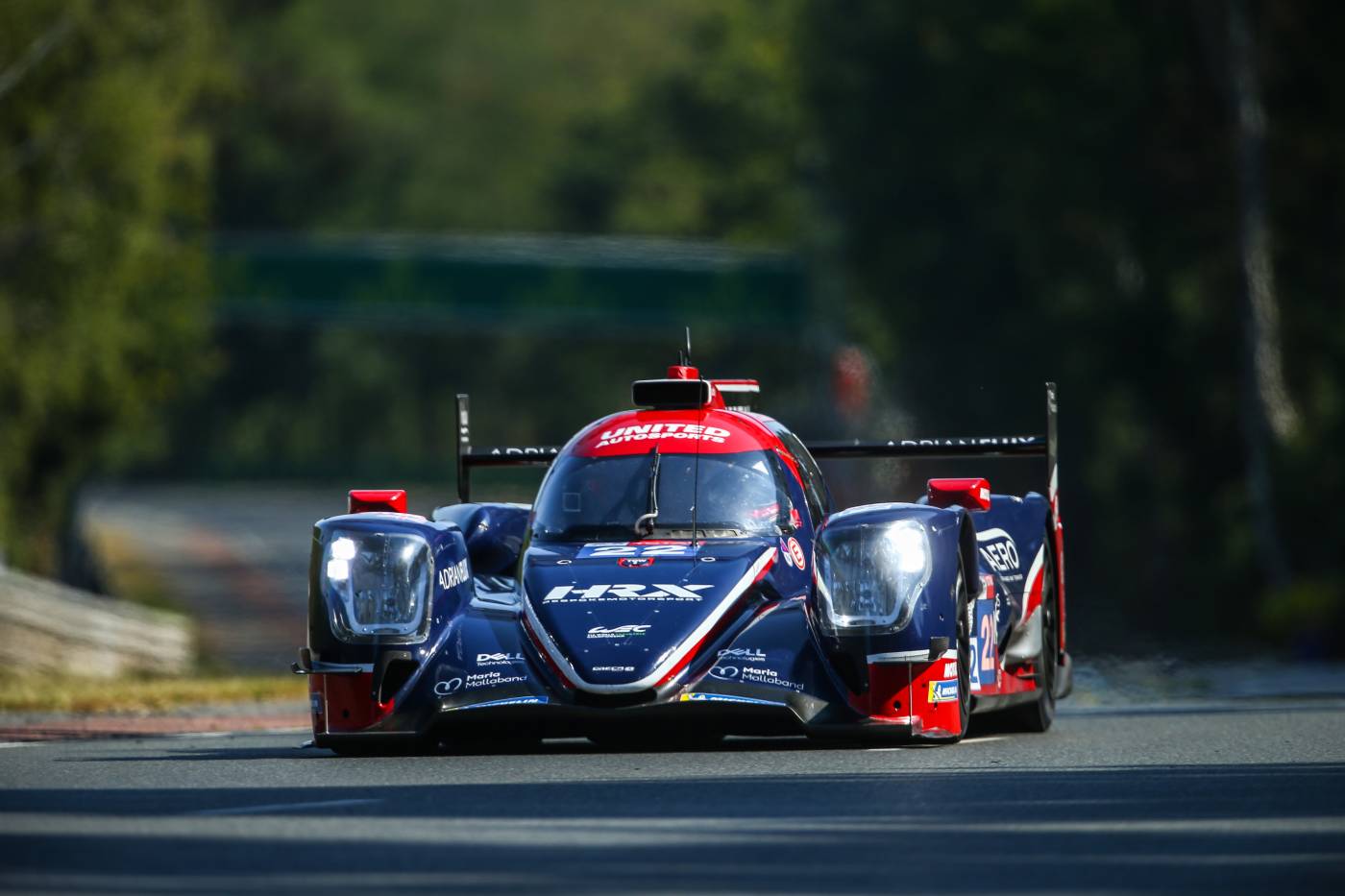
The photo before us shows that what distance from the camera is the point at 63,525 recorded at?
45188 millimetres

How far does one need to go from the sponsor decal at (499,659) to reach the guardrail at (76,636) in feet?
42.2

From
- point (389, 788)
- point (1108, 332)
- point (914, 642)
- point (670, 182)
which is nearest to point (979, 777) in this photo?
point (914, 642)

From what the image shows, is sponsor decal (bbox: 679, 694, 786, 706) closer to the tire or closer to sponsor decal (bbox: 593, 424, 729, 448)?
sponsor decal (bbox: 593, 424, 729, 448)

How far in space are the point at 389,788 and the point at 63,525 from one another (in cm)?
3661

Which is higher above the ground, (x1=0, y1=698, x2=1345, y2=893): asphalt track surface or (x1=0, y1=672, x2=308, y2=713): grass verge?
(x1=0, y1=672, x2=308, y2=713): grass verge

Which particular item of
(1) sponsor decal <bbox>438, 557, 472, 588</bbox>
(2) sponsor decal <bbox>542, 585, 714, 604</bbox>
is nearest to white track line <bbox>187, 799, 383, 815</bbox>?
(2) sponsor decal <bbox>542, 585, 714, 604</bbox>

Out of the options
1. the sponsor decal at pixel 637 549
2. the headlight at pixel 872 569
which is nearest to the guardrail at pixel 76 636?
the sponsor decal at pixel 637 549

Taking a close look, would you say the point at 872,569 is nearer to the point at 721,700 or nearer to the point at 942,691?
the point at 942,691

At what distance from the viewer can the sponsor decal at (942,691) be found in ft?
37.3

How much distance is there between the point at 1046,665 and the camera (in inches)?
535

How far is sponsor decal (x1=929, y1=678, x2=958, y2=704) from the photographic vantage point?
11.4m

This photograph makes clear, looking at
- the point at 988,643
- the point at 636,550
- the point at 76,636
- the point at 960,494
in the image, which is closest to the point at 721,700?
the point at 636,550

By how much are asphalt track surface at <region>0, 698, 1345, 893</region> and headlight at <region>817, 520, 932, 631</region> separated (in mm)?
626

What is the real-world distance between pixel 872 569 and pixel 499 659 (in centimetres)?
166
